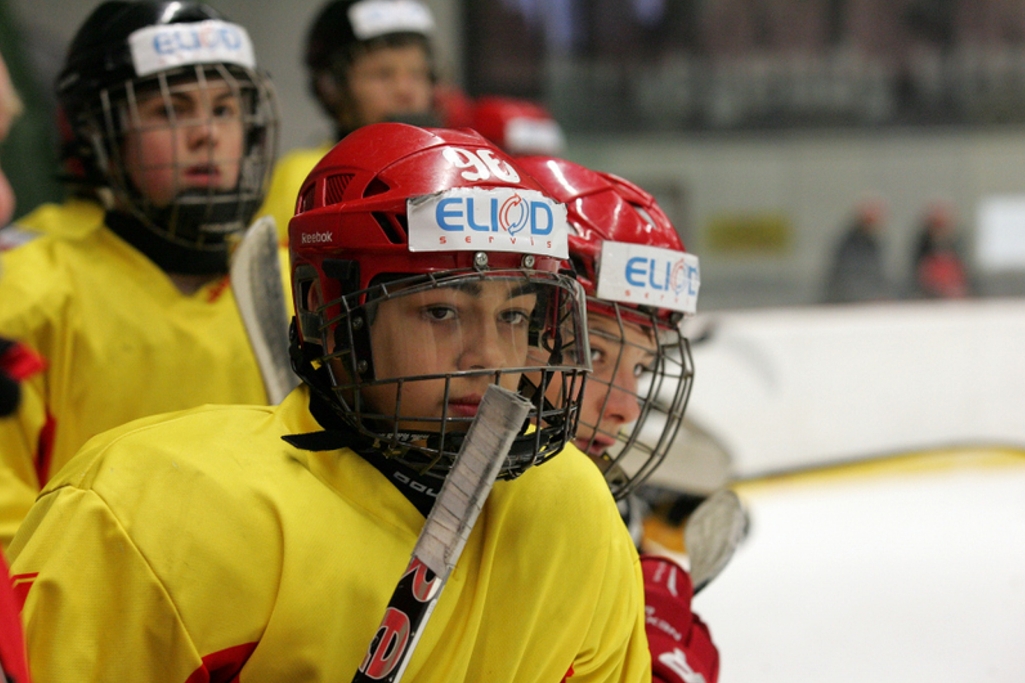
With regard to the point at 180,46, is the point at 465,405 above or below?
below

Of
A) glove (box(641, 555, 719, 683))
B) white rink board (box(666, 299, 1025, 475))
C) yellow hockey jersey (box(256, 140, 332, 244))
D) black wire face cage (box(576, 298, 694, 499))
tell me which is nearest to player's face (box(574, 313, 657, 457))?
black wire face cage (box(576, 298, 694, 499))

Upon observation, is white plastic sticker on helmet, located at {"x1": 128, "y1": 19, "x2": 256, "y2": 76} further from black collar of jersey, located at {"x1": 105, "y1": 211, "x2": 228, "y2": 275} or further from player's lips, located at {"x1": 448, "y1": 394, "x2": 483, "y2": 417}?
player's lips, located at {"x1": 448, "y1": 394, "x2": 483, "y2": 417}

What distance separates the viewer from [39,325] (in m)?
1.61

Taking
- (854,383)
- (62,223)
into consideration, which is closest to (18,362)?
(62,223)

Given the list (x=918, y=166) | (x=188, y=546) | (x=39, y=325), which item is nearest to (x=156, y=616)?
(x=188, y=546)

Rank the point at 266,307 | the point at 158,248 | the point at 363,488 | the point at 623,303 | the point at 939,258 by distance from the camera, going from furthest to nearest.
A: 1. the point at 939,258
2. the point at 158,248
3. the point at 266,307
4. the point at 623,303
5. the point at 363,488

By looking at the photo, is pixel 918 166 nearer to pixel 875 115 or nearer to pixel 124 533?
pixel 875 115

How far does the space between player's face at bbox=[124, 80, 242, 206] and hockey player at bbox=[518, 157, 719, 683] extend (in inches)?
20.2

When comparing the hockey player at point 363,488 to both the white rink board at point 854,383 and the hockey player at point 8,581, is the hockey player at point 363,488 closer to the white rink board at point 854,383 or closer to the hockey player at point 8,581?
the hockey player at point 8,581

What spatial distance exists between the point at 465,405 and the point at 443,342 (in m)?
0.06

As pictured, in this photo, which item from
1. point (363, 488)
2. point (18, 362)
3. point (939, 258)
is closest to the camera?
point (18, 362)

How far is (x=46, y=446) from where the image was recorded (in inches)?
63.8

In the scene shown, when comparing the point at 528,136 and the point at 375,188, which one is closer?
the point at 375,188

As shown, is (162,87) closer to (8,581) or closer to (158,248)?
(158,248)
